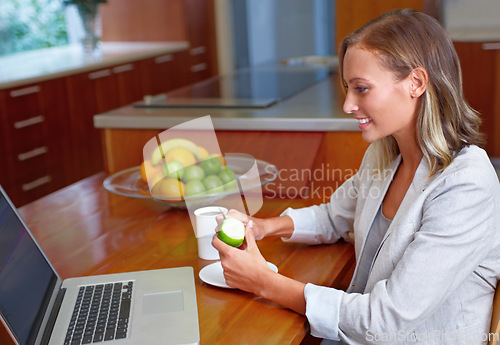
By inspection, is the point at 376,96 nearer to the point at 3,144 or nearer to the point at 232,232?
the point at 232,232

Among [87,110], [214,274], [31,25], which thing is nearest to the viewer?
[214,274]

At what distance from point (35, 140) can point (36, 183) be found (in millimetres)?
245

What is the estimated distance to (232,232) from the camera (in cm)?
124

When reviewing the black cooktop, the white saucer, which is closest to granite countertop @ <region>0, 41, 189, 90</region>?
the black cooktop

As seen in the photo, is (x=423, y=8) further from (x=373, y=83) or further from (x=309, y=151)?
(x=373, y=83)

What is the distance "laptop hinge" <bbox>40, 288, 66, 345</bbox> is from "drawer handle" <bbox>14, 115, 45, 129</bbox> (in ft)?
7.67

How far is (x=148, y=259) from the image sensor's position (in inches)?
55.7

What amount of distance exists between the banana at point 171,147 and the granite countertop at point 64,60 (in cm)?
195

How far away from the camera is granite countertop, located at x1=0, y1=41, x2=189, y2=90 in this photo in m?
3.49

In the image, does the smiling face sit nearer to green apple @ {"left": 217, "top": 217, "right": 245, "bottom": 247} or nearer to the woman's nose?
the woman's nose

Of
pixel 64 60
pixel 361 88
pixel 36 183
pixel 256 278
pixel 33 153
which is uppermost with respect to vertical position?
pixel 361 88

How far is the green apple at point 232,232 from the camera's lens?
4.04ft

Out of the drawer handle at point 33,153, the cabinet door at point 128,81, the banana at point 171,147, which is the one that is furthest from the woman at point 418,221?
the cabinet door at point 128,81

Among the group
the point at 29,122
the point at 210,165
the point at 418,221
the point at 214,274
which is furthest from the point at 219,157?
the point at 29,122
